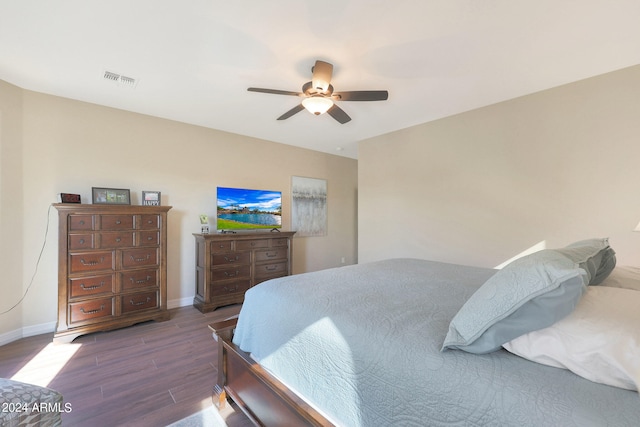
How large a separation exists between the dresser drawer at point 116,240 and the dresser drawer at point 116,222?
7 centimetres

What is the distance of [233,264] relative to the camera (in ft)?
12.4

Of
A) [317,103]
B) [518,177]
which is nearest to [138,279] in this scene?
[317,103]

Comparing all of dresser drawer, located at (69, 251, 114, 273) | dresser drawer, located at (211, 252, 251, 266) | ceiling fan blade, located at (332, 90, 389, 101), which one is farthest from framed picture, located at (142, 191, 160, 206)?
ceiling fan blade, located at (332, 90, 389, 101)

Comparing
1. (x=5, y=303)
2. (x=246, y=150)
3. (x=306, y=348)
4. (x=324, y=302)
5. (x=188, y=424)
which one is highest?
(x=246, y=150)

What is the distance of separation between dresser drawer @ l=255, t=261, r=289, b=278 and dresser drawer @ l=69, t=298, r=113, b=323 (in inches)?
69.1

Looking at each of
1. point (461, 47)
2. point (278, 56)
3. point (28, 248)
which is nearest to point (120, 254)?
point (28, 248)

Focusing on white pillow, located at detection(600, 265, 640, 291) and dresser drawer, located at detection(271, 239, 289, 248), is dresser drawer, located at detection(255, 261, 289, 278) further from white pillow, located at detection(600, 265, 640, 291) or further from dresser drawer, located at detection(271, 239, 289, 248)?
white pillow, located at detection(600, 265, 640, 291)

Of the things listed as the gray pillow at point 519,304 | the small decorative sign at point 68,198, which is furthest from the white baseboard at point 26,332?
the gray pillow at point 519,304

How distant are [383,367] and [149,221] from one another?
3.13 m

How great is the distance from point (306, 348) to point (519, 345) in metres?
0.81

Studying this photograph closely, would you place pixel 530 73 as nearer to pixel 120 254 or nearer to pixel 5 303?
pixel 120 254

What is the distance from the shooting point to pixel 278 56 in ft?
7.18

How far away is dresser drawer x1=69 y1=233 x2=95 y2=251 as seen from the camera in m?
2.66

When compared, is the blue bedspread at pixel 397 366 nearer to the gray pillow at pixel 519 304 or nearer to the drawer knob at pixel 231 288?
the gray pillow at pixel 519 304
